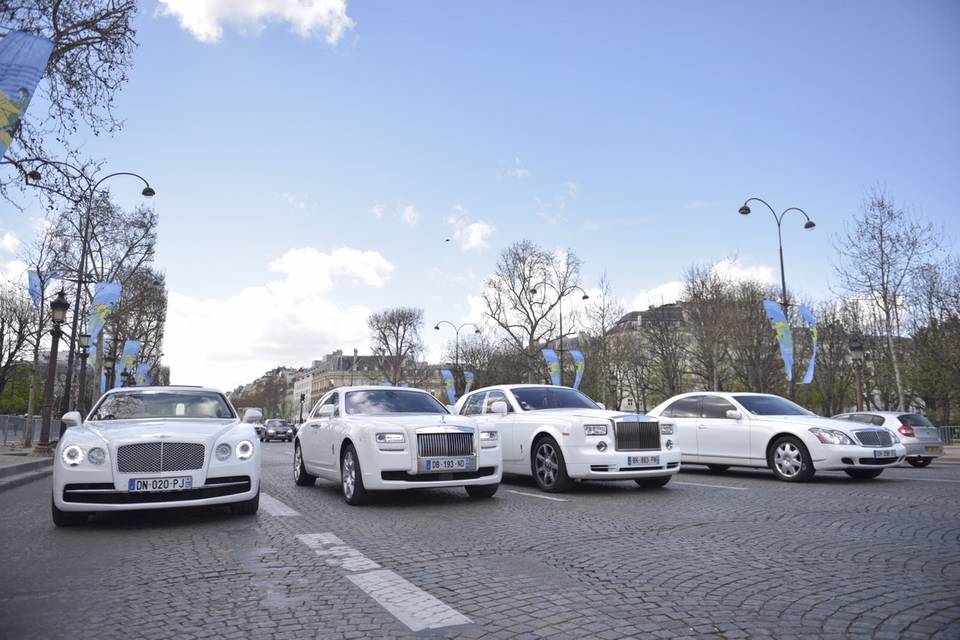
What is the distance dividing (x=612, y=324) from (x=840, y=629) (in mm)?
50088

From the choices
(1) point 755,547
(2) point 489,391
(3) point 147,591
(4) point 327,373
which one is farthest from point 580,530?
(4) point 327,373

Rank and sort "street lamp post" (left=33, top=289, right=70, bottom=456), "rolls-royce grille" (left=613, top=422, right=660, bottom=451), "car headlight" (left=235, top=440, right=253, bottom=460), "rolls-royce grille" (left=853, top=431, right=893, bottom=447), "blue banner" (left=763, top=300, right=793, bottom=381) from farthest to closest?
"blue banner" (left=763, top=300, right=793, bottom=381) < "street lamp post" (left=33, top=289, right=70, bottom=456) < "rolls-royce grille" (left=853, top=431, right=893, bottom=447) < "rolls-royce grille" (left=613, top=422, right=660, bottom=451) < "car headlight" (left=235, top=440, right=253, bottom=460)

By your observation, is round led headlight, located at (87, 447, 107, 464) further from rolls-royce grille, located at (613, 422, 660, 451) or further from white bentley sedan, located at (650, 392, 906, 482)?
white bentley sedan, located at (650, 392, 906, 482)

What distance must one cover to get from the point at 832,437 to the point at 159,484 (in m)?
10.0

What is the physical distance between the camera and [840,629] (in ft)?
11.4

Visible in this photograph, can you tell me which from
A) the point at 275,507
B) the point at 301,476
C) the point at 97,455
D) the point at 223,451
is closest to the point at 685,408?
the point at 301,476

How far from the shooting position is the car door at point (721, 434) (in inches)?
491

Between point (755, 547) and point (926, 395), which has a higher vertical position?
point (926, 395)

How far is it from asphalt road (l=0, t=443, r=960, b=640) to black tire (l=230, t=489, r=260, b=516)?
0.53ft

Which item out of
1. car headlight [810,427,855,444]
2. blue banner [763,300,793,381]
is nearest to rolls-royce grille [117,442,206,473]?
car headlight [810,427,855,444]

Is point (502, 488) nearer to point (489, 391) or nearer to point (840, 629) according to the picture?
point (489, 391)

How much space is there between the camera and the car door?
40.9ft

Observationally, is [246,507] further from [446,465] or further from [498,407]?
[498,407]

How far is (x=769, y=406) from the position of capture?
1274 cm
